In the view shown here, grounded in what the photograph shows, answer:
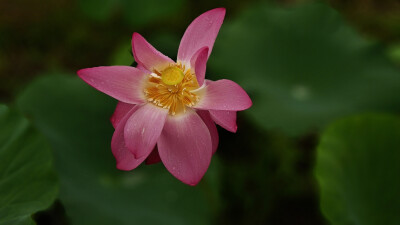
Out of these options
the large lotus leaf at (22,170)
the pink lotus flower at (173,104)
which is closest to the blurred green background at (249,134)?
the large lotus leaf at (22,170)

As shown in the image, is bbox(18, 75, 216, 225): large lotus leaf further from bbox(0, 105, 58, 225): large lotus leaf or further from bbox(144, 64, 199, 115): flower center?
bbox(144, 64, 199, 115): flower center

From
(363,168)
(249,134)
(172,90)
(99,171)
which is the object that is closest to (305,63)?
(249,134)

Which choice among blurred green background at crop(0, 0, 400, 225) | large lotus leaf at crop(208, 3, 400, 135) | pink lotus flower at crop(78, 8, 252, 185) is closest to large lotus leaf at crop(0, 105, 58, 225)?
blurred green background at crop(0, 0, 400, 225)

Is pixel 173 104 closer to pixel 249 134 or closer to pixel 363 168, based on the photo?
pixel 363 168

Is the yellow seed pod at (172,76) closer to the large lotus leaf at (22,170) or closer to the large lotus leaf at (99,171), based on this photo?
the large lotus leaf at (22,170)

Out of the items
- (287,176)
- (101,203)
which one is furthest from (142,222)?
(287,176)

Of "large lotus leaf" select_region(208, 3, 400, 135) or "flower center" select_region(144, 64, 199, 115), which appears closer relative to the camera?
"flower center" select_region(144, 64, 199, 115)
